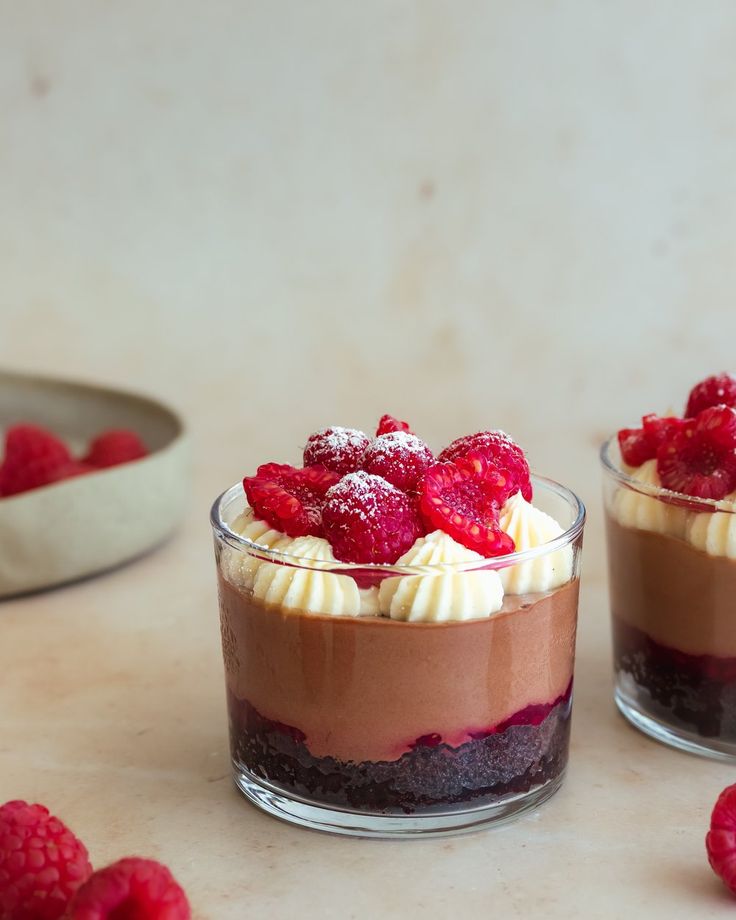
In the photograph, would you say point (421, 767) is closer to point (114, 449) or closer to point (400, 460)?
point (400, 460)

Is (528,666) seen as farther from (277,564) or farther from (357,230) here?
(357,230)

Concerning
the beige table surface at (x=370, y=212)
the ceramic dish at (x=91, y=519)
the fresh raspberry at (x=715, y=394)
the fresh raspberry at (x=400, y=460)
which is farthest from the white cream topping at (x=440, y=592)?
the beige table surface at (x=370, y=212)

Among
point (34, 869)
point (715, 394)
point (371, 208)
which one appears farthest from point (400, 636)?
point (371, 208)

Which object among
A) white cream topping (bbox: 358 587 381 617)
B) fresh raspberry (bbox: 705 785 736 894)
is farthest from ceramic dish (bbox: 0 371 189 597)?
fresh raspberry (bbox: 705 785 736 894)

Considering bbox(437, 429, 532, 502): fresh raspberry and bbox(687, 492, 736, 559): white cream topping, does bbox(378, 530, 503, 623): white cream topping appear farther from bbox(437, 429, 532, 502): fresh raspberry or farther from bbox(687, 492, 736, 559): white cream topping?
bbox(687, 492, 736, 559): white cream topping

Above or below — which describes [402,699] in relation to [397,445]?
below
